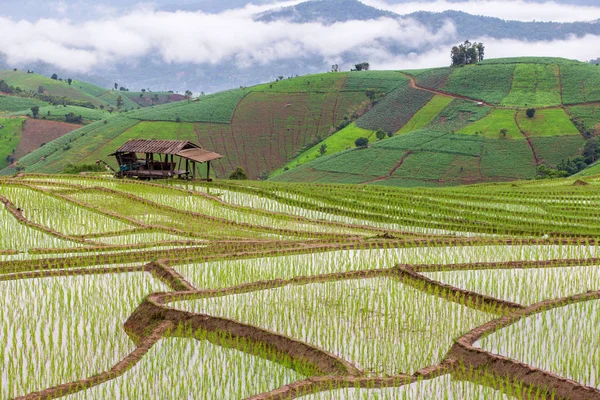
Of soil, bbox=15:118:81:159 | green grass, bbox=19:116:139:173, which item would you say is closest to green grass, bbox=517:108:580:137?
green grass, bbox=19:116:139:173

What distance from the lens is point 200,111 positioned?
108m

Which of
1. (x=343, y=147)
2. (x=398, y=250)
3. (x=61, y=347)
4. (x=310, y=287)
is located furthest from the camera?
(x=343, y=147)

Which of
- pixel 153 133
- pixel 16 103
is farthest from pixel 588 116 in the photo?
pixel 16 103

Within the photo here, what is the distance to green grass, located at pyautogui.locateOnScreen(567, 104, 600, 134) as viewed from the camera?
251ft

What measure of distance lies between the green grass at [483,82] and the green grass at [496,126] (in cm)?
587

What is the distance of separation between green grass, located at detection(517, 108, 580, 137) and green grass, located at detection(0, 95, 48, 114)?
92255mm

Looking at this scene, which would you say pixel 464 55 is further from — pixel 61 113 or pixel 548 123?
pixel 61 113

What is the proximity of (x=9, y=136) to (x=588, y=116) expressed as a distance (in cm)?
7708

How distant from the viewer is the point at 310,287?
11.6 metres

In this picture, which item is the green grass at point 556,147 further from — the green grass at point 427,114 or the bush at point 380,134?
the bush at point 380,134

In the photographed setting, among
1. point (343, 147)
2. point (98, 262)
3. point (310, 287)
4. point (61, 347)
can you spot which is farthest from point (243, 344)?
point (343, 147)

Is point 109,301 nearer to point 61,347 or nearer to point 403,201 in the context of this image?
point 61,347

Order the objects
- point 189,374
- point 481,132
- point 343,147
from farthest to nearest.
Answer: point 343,147 < point 481,132 < point 189,374

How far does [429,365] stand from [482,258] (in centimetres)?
688
